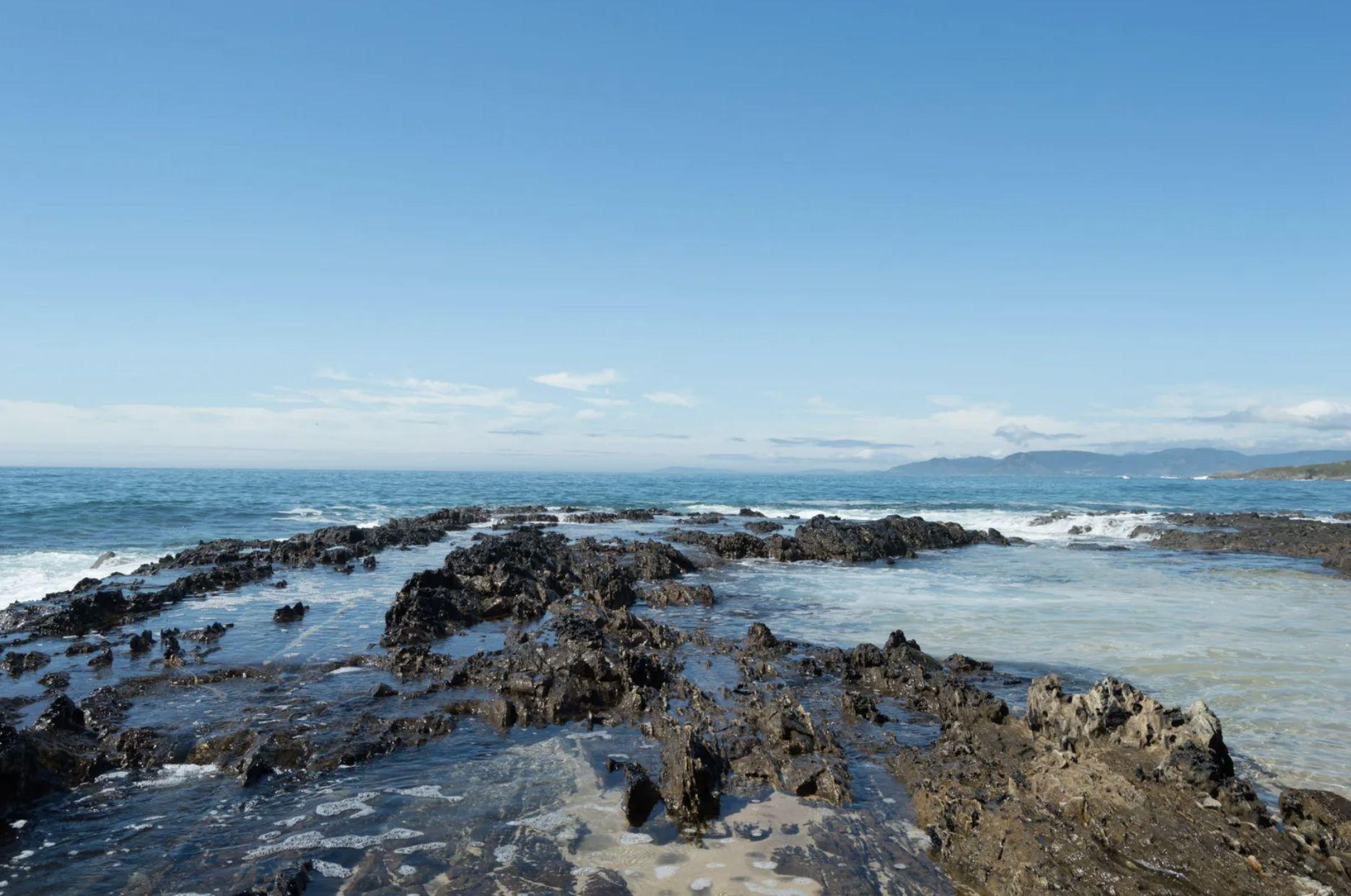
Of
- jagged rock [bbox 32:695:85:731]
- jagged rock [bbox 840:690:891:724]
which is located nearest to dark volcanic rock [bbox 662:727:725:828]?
jagged rock [bbox 840:690:891:724]

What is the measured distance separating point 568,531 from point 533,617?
1804 cm

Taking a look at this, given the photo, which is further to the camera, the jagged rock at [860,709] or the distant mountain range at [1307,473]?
the distant mountain range at [1307,473]

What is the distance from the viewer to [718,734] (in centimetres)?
836

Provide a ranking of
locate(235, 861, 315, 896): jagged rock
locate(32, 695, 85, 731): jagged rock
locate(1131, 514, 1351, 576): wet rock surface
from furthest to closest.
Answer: locate(1131, 514, 1351, 576): wet rock surface → locate(32, 695, 85, 731): jagged rock → locate(235, 861, 315, 896): jagged rock

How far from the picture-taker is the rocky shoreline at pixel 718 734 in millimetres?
5492

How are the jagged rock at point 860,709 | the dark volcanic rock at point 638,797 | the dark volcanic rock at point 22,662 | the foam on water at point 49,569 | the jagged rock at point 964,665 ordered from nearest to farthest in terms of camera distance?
the dark volcanic rock at point 638,797 → the jagged rock at point 860,709 → the dark volcanic rock at point 22,662 → the jagged rock at point 964,665 → the foam on water at point 49,569

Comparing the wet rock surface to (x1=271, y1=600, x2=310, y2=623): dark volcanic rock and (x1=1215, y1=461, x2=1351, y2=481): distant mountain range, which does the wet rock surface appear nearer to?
(x1=271, y1=600, x2=310, y2=623): dark volcanic rock

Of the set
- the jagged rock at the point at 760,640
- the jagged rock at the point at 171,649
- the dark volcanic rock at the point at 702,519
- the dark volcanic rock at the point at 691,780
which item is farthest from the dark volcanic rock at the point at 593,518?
the dark volcanic rock at the point at 691,780

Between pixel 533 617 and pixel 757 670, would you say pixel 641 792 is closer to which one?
pixel 757 670

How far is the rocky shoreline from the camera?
216 inches

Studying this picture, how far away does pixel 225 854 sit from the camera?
5816mm

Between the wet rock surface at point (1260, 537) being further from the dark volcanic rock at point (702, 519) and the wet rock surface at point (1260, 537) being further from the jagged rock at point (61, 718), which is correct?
the jagged rock at point (61, 718)

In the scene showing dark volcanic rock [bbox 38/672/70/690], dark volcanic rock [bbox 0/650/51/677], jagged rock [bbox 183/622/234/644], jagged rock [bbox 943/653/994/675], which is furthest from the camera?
jagged rock [bbox 183/622/234/644]

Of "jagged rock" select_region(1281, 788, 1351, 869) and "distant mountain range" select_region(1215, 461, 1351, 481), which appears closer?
"jagged rock" select_region(1281, 788, 1351, 869)
